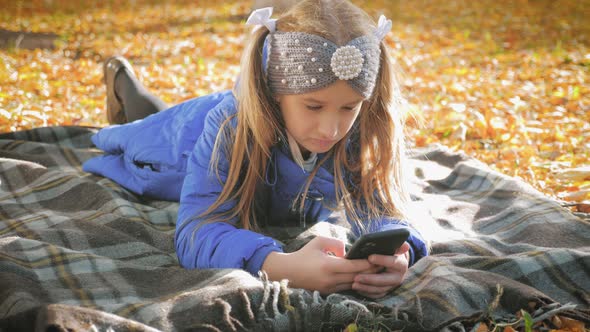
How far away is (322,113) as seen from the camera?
2.29 meters

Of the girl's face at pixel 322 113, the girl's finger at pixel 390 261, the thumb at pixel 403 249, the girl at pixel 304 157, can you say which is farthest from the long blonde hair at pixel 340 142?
the girl's finger at pixel 390 261

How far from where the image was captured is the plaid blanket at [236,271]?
1959 mm

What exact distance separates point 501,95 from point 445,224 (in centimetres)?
295

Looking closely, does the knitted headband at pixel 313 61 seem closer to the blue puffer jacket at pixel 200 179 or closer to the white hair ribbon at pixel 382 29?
the white hair ribbon at pixel 382 29

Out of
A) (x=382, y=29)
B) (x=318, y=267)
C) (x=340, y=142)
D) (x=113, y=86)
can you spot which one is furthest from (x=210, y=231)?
(x=113, y=86)

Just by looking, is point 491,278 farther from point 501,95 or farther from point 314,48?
point 501,95

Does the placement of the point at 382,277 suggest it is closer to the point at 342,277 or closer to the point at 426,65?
the point at 342,277

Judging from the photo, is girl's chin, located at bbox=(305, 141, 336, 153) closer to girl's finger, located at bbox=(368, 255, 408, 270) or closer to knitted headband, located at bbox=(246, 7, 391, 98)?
knitted headband, located at bbox=(246, 7, 391, 98)

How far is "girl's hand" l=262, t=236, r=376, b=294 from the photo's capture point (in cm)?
215

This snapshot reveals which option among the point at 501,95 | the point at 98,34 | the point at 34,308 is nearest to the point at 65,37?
the point at 98,34

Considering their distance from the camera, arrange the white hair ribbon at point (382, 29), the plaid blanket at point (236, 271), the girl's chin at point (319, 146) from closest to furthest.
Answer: the plaid blanket at point (236, 271), the girl's chin at point (319, 146), the white hair ribbon at point (382, 29)

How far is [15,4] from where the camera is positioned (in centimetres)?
1019

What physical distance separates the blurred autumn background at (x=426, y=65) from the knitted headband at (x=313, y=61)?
0.50 metres

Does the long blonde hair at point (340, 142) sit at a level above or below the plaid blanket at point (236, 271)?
above
